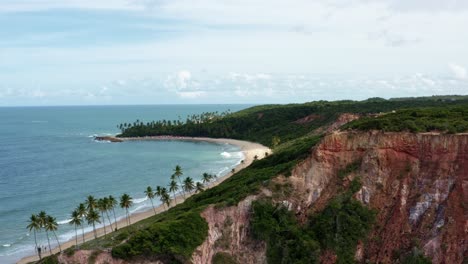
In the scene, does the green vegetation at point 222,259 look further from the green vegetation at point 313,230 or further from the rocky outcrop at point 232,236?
the green vegetation at point 313,230

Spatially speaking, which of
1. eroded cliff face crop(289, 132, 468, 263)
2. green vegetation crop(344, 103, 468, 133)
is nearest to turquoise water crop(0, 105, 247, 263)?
eroded cliff face crop(289, 132, 468, 263)

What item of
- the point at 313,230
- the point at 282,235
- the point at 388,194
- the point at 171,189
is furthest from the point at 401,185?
the point at 171,189

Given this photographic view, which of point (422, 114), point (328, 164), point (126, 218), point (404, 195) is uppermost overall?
point (422, 114)

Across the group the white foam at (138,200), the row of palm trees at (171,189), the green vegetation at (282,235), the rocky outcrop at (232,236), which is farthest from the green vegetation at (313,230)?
the white foam at (138,200)

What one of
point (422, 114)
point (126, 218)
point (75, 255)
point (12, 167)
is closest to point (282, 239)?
point (75, 255)

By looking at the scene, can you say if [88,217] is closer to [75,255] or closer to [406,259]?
[75,255]

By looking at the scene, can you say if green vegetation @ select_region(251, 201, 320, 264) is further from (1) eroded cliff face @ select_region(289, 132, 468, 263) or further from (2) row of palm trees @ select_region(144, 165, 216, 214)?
(2) row of palm trees @ select_region(144, 165, 216, 214)
